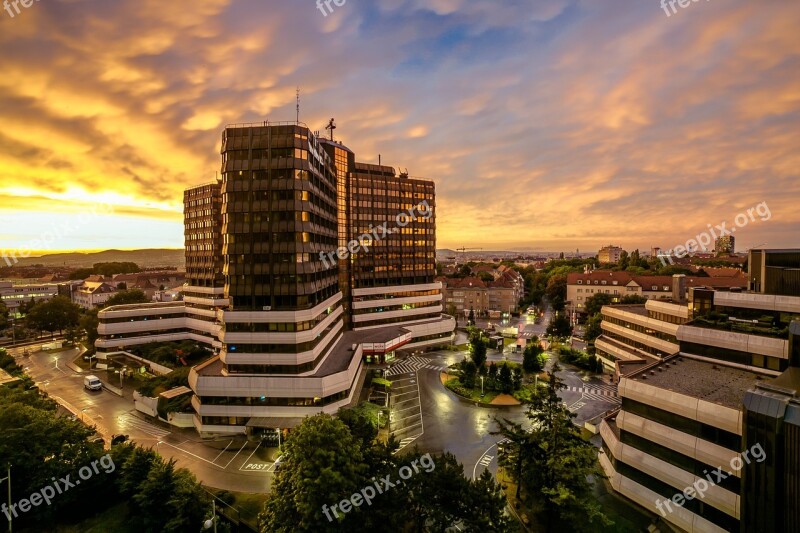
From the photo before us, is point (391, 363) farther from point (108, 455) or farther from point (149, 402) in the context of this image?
point (108, 455)

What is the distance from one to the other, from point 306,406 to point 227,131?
1492 inches

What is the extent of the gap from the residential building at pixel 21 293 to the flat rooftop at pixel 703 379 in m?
183

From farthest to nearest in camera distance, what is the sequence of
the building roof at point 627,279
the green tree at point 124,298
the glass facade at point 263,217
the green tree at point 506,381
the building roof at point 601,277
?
1. the building roof at point 601,277
2. the building roof at point 627,279
3. the green tree at point 124,298
4. the green tree at point 506,381
5. the glass facade at point 263,217

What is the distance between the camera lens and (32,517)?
30109 millimetres

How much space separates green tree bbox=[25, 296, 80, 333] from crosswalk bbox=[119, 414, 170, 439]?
73.8 metres

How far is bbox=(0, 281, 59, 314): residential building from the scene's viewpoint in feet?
442

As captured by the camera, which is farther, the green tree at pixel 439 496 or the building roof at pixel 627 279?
the building roof at pixel 627 279

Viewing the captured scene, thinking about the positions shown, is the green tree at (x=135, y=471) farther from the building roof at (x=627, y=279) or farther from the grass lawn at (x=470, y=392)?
the building roof at (x=627, y=279)

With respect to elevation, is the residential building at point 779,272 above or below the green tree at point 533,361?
above

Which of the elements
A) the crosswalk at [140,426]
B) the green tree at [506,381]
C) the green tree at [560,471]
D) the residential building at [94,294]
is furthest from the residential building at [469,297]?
the residential building at [94,294]

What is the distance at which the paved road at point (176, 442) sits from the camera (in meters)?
38.7

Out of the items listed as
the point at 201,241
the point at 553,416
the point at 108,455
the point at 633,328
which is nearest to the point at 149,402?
the point at 108,455

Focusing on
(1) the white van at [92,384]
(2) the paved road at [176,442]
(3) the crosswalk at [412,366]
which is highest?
(1) the white van at [92,384]

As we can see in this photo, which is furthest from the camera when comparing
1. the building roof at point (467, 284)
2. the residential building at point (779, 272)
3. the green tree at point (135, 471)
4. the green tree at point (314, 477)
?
the building roof at point (467, 284)
